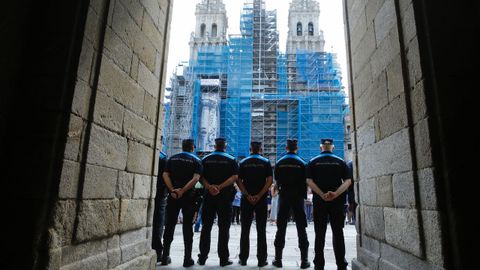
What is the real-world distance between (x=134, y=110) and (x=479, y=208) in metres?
3.18

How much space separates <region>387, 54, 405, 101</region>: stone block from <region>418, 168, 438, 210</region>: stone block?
0.77 meters

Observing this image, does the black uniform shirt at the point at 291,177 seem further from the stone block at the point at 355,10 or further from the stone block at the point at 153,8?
the stone block at the point at 153,8

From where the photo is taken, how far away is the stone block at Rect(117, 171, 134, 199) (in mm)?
3184

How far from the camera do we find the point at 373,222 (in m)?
3.58

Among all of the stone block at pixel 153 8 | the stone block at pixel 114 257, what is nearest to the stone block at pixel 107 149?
the stone block at pixel 114 257

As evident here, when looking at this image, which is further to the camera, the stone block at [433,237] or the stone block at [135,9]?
the stone block at [135,9]

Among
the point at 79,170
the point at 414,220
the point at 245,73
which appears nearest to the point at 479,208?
the point at 414,220

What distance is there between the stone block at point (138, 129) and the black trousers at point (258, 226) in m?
1.91

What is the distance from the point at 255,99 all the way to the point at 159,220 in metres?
30.1

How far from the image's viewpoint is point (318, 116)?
31.4 metres

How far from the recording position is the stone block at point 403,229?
Result: 2.58 m

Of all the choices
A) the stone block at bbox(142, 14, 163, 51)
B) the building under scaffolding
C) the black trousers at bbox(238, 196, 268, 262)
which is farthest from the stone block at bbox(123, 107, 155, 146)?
the building under scaffolding

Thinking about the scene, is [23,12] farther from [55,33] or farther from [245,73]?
[245,73]

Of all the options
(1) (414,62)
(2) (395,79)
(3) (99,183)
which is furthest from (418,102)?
(3) (99,183)
